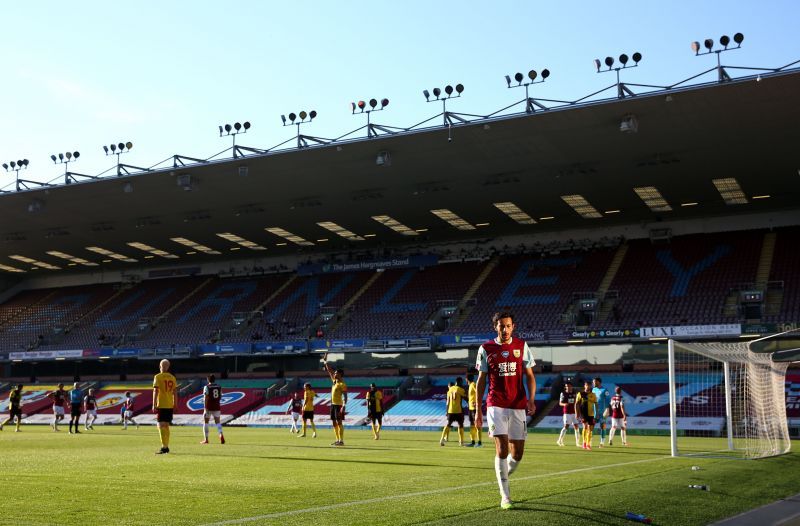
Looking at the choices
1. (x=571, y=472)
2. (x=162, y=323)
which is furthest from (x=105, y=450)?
(x=162, y=323)

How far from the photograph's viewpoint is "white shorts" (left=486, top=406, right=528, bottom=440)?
9578 millimetres

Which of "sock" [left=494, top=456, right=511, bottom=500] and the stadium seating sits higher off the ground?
the stadium seating

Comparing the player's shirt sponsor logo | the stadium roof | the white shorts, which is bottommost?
the player's shirt sponsor logo

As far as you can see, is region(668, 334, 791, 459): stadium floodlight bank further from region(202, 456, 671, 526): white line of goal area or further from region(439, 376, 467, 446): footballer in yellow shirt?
region(202, 456, 671, 526): white line of goal area

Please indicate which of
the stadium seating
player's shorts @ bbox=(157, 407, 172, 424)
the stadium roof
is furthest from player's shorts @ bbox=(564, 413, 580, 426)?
the stadium seating

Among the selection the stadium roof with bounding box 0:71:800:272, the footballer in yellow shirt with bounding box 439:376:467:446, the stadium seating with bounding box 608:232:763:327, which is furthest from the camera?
the stadium seating with bounding box 608:232:763:327

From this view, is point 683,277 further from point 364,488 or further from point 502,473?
point 502,473

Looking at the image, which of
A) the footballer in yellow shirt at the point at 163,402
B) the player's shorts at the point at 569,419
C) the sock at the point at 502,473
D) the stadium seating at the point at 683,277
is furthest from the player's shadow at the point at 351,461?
the stadium seating at the point at 683,277

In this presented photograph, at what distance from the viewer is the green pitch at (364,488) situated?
877 centimetres

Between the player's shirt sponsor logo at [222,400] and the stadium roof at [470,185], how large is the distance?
10.7 metres

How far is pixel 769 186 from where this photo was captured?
42.8m

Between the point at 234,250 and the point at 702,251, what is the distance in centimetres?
3243

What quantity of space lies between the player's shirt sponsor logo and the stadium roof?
10677 mm

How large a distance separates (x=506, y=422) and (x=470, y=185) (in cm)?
3494
